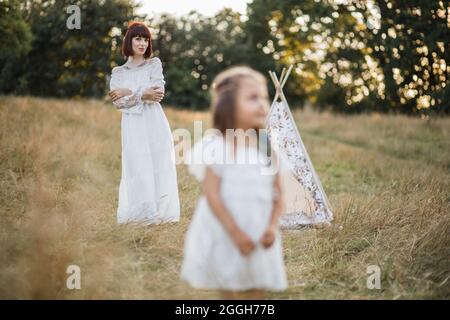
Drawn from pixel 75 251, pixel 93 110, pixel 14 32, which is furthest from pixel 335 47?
pixel 75 251

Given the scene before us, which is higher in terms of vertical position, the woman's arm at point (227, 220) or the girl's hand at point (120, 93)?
the girl's hand at point (120, 93)

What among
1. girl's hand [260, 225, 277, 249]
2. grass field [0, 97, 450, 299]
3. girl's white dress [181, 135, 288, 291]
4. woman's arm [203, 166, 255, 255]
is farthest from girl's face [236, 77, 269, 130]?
grass field [0, 97, 450, 299]

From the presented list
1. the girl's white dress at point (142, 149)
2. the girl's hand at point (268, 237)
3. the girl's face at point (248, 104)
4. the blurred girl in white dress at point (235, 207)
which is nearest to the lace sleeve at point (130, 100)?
the girl's white dress at point (142, 149)

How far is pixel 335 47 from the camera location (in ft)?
72.0

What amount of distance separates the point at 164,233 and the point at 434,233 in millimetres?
2513

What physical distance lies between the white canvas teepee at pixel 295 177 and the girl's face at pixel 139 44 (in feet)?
4.93

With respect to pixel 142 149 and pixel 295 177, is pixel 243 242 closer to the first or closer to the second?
pixel 142 149

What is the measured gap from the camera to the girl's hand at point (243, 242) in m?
2.33

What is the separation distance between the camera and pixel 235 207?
239 centimetres

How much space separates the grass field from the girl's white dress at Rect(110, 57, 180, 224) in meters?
0.31

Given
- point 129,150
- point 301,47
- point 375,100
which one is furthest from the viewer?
point 301,47

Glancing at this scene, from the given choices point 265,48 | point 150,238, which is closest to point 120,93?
point 150,238

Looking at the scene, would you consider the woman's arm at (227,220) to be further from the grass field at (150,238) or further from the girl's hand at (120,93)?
the girl's hand at (120,93)
